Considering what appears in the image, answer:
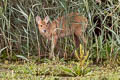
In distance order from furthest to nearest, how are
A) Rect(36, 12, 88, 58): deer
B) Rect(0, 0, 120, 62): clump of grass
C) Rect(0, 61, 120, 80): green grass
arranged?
Rect(36, 12, 88, 58): deer → Rect(0, 0, 120, 62): clump of grass → Rect(0, 61, 120, 80): green grass

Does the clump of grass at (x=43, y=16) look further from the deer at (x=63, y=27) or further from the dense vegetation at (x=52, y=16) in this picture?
the deer at (x=63, y=27)

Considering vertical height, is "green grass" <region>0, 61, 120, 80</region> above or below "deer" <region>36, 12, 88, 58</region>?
below

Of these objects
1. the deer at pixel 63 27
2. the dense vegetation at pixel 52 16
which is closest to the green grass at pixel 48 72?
the dense vegetation at pixel 52 16

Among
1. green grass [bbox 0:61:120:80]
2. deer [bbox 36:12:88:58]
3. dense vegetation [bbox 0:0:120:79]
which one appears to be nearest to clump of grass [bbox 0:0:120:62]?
dense vegetation [bbox 0:0:120:79]

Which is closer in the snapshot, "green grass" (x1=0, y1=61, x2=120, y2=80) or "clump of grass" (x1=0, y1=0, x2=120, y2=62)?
"green grass" (x1=0, y1=61, x2=120, y2=80)

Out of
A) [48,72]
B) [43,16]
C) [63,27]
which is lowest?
[48,72]

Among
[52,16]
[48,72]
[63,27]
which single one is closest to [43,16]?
[52,16]

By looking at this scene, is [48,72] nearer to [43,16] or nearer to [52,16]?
[52,16]

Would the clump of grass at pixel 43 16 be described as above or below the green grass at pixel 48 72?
above

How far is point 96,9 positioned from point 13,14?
169cm

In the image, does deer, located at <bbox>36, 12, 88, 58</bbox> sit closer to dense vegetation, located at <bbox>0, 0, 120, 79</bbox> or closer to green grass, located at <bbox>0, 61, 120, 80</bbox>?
dense vegetation, located at <bbox>0, 0, 120, 79</bbox>

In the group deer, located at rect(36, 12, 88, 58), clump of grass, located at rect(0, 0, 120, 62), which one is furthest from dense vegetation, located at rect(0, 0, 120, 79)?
deer, located at rect(36, 12, 88, 58)

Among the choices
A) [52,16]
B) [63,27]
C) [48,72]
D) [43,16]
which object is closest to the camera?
[48,72]

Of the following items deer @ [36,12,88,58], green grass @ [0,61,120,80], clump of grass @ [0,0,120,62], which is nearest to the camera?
green grass @ [0,61,120,80]
